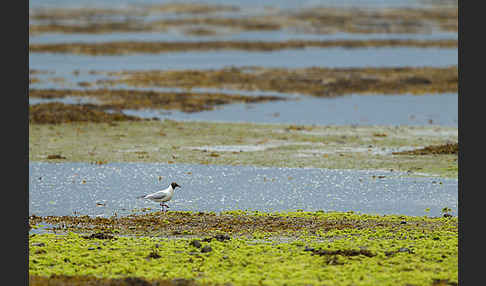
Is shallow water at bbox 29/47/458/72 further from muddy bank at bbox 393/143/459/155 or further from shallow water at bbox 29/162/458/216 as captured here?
shallow water at bbox 29/162/458/216

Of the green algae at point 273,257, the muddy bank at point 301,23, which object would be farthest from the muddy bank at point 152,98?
the muddy bank at point 301,23

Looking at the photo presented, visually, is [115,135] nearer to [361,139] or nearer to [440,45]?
[361,139]

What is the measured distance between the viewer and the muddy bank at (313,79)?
55844 millimetres

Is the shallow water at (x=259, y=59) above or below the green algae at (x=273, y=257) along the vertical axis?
above

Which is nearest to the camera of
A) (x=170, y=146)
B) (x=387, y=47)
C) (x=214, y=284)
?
(x=214, y=284)

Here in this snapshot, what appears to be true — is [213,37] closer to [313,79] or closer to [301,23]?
[301,23]

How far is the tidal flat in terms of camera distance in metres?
30.1

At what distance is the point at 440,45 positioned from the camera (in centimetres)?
9256

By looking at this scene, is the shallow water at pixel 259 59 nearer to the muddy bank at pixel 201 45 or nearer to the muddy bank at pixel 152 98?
the muddy bank at pixel 201 45

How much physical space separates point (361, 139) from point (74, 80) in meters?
32.0

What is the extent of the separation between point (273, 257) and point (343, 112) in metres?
29.4

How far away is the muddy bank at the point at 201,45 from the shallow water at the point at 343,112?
40172mm
